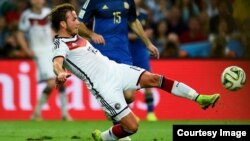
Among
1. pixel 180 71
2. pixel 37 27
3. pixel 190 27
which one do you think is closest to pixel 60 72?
pixel 37 27

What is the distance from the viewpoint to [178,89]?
35.0 feet

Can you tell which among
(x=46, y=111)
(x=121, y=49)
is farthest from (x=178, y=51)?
(x=121, y=49)

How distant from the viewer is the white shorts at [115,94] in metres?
10.5

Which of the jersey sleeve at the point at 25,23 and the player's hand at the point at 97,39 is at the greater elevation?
the jersey sleeve at the point at 25,23

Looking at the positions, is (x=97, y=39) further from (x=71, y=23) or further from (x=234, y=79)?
(x=234, y=79)

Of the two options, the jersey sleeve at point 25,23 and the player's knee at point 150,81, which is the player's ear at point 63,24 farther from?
the jersey sleeve at point 25,23

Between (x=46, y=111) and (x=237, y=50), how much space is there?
428 centimetres

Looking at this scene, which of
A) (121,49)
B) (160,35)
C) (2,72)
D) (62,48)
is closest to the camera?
(62,48)

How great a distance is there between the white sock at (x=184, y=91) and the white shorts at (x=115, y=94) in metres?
0.47

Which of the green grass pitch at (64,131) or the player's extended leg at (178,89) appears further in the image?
the green grass pitch at (64,131)

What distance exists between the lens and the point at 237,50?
18.9 metres

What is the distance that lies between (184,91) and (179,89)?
0.07 metres

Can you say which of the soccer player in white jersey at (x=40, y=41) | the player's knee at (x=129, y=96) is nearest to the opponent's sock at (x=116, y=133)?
the player's knee at (x=129, y=96)

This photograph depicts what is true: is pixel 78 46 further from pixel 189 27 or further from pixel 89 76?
pixel 189 27
